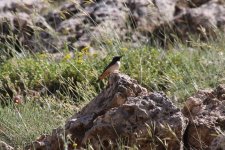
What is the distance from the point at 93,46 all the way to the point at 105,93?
14.1ft

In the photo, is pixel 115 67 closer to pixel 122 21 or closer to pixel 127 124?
pixel 127 124

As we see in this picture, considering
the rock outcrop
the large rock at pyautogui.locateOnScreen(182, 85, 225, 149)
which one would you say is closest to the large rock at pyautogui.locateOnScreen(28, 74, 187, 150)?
the large rock at pyautogui.locateOnScreen(182, 85, 225, 149)

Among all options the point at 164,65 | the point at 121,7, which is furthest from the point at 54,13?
the point at 164,65

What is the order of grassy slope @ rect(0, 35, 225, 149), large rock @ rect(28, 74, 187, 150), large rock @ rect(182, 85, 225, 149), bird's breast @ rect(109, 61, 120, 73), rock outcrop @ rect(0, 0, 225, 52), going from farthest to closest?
rock outcrop @ rect(0, 0, 225, 52) < bird's breast @ rect(109, 61, 120, 73) < grassy slope @ rect(0, 35, 225, 149) < large rock @ rect(182, 85, 225, 149) < large rock @ rect(28, 74, 187, 150)

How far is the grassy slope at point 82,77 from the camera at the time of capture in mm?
5996

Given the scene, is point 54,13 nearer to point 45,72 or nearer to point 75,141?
point 45,72

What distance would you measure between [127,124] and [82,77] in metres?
3.45

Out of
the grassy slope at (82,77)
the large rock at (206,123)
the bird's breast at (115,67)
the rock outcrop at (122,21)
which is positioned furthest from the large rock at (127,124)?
the rock outcrop at (122,21)

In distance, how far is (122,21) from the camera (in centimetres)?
999

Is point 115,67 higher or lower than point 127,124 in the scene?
lower

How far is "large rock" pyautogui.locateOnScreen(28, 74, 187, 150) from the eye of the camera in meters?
4.73

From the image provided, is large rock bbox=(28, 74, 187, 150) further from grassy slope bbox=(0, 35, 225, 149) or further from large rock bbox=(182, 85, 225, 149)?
grassy slope bbox=(0, 35, 225, 149)

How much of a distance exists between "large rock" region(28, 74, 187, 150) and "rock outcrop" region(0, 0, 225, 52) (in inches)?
175

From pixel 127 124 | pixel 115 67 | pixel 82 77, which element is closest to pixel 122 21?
pixel 82 77
